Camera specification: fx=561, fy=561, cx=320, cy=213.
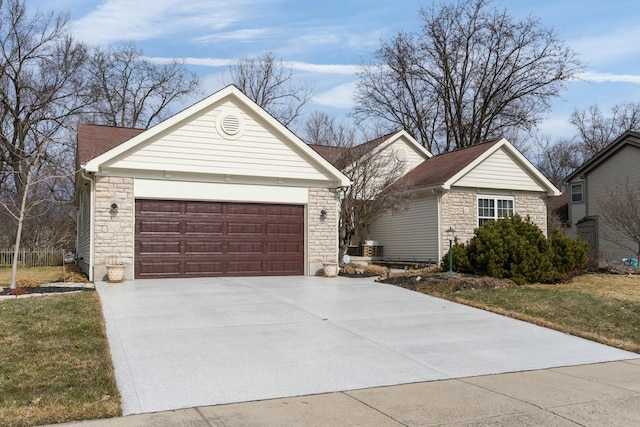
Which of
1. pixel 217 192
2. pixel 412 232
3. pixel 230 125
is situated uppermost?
pixel 230 125

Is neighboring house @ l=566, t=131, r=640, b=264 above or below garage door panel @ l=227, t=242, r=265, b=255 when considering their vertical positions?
above

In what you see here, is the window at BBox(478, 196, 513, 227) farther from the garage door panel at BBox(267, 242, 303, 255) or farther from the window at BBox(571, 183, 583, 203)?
the window at BBox(571, 183, 583, 203)

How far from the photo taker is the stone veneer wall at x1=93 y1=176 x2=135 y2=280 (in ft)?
48.3

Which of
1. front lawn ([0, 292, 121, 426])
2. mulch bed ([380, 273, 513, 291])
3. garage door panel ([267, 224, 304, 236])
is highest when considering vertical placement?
garage door panel ([267, 224, 304, 236])

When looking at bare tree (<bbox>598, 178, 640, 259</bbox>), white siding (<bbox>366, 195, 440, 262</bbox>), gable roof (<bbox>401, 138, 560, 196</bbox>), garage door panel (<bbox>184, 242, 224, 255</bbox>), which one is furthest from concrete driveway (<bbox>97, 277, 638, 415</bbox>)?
bare tree (<bbox>598, 178, 640, 259</bbox>)

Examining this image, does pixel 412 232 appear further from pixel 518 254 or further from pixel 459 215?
pixel 518 254

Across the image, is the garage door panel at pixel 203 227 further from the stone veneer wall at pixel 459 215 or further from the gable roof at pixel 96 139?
the stone veneer wall at pixel 459 215

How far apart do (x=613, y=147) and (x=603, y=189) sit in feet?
7.14

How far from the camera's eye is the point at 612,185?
→ 27578mm

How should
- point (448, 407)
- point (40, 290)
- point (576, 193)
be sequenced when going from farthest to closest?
point (576, 193) → point (40, 290) → point (448, 407)

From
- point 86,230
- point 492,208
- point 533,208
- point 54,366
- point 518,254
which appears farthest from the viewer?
point 533,208

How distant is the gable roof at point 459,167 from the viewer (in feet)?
68.2

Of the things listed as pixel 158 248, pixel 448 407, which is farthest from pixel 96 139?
pixel 448 407

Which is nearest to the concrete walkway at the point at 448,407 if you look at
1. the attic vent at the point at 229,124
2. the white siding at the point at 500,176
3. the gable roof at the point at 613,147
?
the attic vent at the point at 229,124
